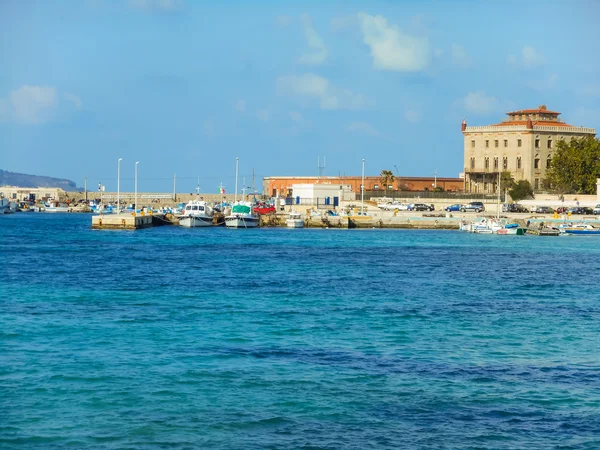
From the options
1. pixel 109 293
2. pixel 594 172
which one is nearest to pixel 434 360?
pixel 109 293

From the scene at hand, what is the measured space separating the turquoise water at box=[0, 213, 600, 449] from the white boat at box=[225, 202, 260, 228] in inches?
2234

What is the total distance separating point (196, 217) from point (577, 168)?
50.8m

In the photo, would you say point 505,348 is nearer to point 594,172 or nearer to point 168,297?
point 168,297

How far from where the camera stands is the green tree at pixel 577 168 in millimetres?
127188

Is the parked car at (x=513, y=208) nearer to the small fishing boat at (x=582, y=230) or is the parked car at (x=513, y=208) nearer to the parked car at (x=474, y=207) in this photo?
the parked car at (x=474, y=207)

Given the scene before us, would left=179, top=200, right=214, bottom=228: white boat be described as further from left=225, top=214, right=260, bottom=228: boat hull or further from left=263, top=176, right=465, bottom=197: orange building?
left=263, top=176, right=465, bottom=197: orange building

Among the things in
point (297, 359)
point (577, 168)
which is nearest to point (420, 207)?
point (577, 168)

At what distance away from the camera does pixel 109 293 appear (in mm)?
41812

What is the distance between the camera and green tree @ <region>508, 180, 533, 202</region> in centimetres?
13312

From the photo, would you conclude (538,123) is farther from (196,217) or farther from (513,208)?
(196,217)

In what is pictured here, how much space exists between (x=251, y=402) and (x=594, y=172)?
11284 centimetres

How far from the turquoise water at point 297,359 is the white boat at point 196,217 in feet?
194

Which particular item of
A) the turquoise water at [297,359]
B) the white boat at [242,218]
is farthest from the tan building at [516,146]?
the turquoise water at [297,359]

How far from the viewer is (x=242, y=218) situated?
111 m
